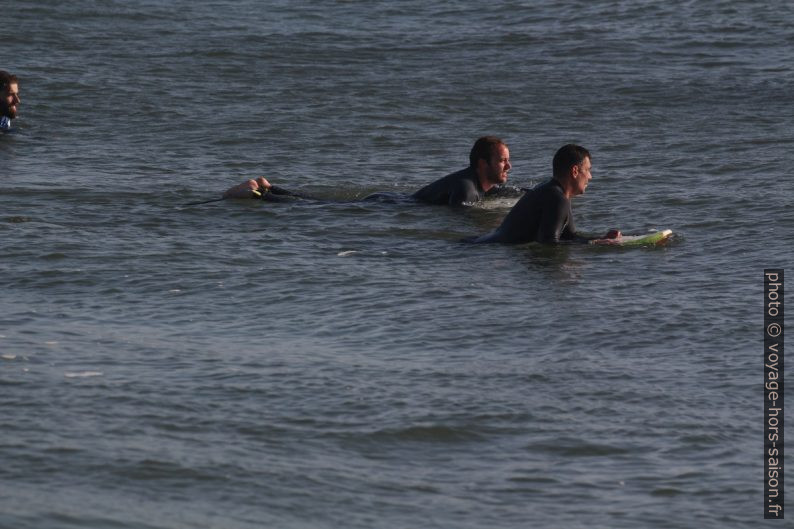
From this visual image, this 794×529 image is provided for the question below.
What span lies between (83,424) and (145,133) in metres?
10.0

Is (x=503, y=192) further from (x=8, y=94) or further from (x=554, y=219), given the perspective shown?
(x=8, y=94)

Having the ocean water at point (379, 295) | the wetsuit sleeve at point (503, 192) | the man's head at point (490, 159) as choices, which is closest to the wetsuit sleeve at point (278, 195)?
the ocean water at point (379, 295)

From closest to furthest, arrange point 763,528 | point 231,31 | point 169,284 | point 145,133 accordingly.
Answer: point 763,528 → point 169,284 → point 145,133 → point 231,31

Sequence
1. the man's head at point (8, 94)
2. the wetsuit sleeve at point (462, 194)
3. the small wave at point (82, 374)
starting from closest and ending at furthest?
the small wave at point (82, 374) → the wetsuit sleeve at point (462, 194) → the man's head at point (8, 94)

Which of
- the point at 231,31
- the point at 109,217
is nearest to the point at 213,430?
the point at 109,217

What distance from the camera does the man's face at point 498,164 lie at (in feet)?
42.0

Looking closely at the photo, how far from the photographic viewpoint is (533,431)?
722 cm

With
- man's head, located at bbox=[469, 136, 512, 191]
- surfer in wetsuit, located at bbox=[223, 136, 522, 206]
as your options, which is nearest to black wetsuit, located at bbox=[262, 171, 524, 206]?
surfer in wetsuit, located at bbox=[223, 136, 522, 206]

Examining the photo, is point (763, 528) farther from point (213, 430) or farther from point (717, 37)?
point (717, 37)

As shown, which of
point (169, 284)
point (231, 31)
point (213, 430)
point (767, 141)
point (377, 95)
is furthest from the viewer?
point (231, 31)

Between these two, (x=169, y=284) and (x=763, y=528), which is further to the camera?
(x=169, y=284)

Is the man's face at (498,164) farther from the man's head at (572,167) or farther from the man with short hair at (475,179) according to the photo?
the man's head at (572,167)

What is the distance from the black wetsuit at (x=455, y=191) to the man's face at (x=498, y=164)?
17 centimetres

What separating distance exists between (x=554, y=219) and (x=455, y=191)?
1.86 m
